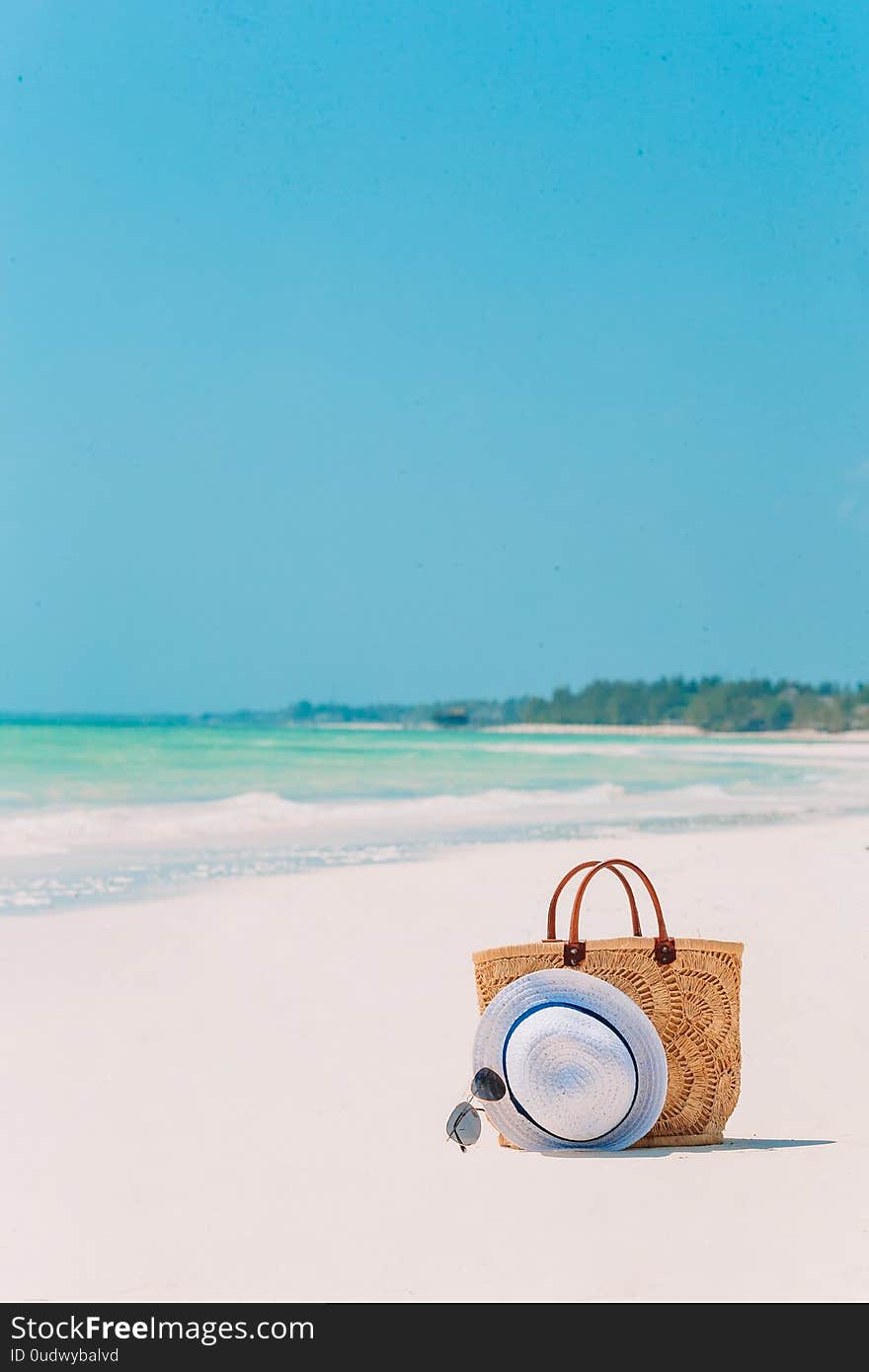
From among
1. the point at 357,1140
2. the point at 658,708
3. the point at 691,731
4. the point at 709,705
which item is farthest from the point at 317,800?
the point at 658,708

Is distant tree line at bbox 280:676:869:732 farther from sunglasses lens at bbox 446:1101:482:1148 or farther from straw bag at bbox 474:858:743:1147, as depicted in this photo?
sunglasses lens at bbox 446:1101:482:1148

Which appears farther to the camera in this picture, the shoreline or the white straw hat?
the shoreline

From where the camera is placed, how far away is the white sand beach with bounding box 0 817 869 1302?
5.60ft

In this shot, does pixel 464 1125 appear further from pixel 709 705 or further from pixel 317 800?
pixel 709 705

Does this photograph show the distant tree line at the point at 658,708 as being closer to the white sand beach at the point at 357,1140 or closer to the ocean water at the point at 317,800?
the ocean water at the point at 317,800

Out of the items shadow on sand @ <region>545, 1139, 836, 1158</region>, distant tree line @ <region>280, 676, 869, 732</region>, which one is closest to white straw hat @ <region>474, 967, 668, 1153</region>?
shadow on sand @ <region>545, 1139, 836, 1158</region>

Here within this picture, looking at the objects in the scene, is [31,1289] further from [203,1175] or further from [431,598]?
[431,598]

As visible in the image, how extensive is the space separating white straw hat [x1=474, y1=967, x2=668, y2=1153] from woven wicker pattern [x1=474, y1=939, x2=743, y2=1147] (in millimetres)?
67

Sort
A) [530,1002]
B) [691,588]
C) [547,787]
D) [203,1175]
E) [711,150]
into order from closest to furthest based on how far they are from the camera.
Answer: [203,1175] < [530,1002] < [547,787] < [711,150] < [691,588]

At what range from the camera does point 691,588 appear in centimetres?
2956

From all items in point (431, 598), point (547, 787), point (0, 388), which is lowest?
point (547, 787)

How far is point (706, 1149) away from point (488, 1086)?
359 mm

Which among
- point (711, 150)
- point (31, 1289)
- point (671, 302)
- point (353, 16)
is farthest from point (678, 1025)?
point (671, 302)
